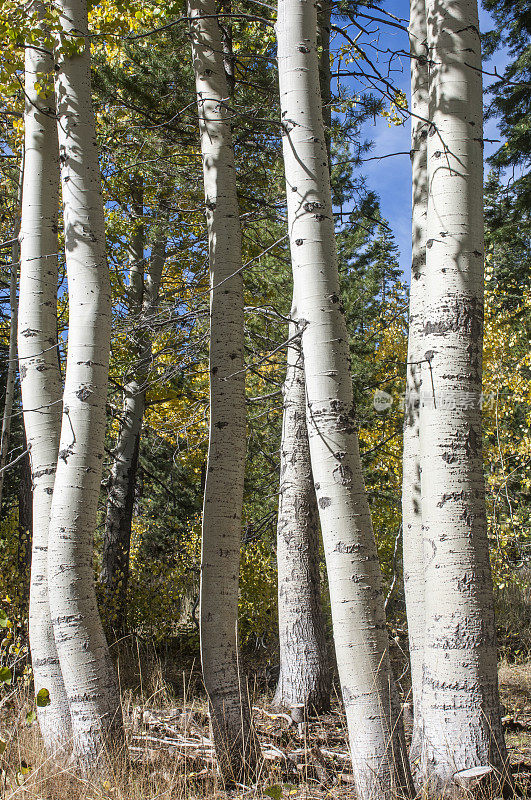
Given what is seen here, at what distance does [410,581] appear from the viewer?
320cm

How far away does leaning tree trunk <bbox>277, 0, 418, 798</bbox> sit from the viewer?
2.41m

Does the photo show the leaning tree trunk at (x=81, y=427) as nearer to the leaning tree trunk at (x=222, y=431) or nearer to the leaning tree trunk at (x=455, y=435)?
the leaning tree trunk at (x=222, y=431)

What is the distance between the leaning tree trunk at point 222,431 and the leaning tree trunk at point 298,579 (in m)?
1.26

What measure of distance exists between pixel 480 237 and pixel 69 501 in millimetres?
2437

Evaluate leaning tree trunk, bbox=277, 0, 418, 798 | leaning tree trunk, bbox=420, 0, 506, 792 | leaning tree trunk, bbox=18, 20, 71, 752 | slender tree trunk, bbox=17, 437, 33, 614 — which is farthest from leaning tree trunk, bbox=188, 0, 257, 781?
slender tree trunk, bbox=17, 437, 33, 614

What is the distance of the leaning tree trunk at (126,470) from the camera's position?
7.03m

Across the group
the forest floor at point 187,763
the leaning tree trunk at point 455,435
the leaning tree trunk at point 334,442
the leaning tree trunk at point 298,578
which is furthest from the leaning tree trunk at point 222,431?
the leaning tree trunk at point 298,578

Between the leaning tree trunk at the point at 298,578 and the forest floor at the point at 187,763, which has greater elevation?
the leaning tree trunk at the point at 298,578

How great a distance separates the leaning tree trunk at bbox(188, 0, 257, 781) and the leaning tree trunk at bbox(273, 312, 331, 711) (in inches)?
49.7

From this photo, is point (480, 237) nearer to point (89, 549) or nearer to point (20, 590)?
point (89, 549)

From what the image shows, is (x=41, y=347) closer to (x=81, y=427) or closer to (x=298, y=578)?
(x=81, y=427)

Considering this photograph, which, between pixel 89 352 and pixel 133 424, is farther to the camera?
pixel 133 424

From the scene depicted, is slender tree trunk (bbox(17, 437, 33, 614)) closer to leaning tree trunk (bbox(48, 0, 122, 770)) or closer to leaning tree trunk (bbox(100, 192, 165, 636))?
leaning tree trunk (bbox(100, 192, 165, 636))

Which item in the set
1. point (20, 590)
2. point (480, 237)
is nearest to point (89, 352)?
point (480, 237)
